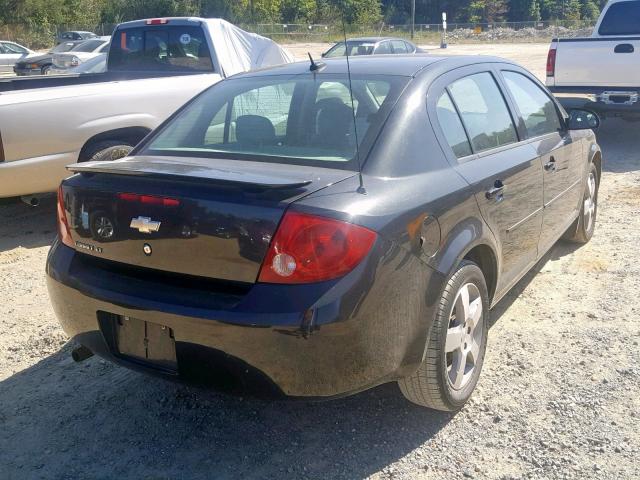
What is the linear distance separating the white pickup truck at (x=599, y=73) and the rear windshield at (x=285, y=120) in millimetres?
6928

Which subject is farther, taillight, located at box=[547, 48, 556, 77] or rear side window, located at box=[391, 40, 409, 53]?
rear side window, located at box=[391, 40, 409, 53]

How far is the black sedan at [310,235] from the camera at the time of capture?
2488 millimetres

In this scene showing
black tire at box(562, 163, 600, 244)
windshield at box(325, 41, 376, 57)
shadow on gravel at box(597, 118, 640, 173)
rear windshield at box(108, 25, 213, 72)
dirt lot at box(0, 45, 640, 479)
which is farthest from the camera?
windshield at box(325, 41, 376, 57)

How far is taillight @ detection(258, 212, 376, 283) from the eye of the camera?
2467mm

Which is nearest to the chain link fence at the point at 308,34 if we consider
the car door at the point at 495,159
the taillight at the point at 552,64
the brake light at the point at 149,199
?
the taillight at the point at 552,64

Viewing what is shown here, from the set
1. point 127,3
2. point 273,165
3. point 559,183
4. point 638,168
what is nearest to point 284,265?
point 273,165

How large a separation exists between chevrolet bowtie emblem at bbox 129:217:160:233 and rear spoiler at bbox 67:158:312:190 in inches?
→ 7.2

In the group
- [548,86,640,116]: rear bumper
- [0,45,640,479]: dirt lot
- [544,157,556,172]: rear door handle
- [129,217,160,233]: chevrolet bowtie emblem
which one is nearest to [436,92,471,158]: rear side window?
[544,157,556,172]: rear door handle

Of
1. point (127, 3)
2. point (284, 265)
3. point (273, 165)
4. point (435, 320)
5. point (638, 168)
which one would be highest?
point (127, 3)

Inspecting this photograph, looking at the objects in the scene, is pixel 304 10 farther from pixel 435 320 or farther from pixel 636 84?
pixel 435 320

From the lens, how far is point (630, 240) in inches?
221

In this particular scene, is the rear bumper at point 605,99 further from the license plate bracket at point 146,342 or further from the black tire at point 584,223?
the license plate bracket at point 146,342

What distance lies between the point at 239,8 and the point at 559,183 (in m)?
57.6

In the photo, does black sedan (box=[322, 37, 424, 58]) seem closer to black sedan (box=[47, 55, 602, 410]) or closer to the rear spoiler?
black sedan (box=[47, 55, 602, 410])
